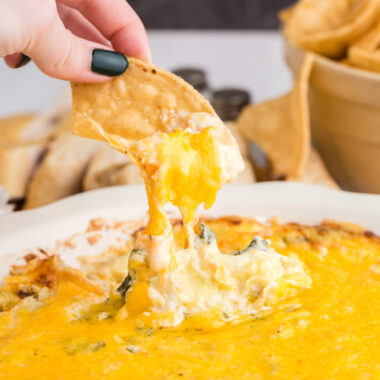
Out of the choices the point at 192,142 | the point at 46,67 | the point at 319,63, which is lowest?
the point at 319,63

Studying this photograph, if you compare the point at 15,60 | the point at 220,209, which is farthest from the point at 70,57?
the point at 220,209

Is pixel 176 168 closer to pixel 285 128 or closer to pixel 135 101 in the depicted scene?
pixel 135 101

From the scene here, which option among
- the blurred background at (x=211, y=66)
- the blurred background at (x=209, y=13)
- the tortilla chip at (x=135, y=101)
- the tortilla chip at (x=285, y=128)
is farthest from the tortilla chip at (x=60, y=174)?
the blurred background at (x=209, y=13)

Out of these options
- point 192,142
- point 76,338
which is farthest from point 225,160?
point 76,338

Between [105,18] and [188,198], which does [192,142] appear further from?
[105,18]

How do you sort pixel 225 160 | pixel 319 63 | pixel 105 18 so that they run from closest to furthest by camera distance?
pixel 225 160
pixel 105 18
pixel 319 63

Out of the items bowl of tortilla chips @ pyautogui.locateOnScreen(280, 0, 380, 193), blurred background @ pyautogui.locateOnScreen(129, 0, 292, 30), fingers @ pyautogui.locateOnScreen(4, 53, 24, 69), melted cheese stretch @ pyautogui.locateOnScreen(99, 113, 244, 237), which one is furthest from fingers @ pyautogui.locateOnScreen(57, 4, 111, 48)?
blurred background @ pyautogui.locateOnScreen(129, 0, 292, 30)

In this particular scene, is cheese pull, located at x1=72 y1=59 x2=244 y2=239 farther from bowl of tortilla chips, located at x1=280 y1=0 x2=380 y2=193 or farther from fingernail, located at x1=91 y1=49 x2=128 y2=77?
bowl of tortilla chips, located at x1=280 y1=0 x2=380 y2=193
